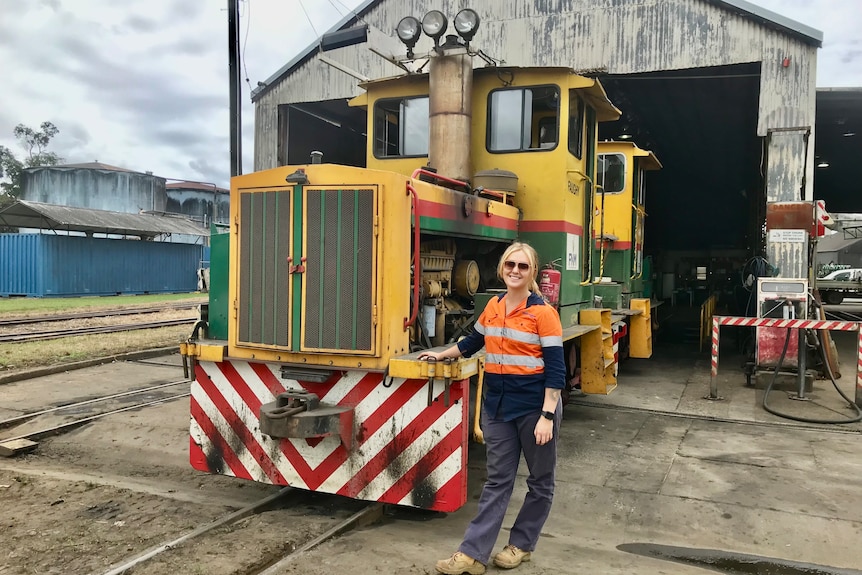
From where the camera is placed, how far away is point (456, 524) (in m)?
4.07

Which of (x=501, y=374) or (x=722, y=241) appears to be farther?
(x=722, y=241)

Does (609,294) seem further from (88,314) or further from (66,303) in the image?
(66,303)

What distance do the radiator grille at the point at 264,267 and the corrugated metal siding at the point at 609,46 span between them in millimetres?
9020

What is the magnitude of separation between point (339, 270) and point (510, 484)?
5.16 ft

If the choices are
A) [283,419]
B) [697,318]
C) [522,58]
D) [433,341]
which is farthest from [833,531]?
[697,318]

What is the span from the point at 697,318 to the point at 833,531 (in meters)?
12.3

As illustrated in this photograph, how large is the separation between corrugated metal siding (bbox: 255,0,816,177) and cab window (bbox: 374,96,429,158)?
6.94 m

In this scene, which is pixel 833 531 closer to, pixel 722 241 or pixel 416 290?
pixel 416 290

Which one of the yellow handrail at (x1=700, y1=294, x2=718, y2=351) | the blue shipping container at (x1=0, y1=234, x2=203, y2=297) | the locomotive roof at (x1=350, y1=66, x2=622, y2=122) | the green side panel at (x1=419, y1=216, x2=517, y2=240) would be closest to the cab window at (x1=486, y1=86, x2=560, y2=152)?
the locomotive roof at (x1=350, y1=66, x2=622, y2=122)

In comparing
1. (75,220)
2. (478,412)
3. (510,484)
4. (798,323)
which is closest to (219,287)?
(478,412)

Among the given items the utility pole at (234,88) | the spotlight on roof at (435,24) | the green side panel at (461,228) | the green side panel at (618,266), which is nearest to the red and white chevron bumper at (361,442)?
the green side panel at (461,228)

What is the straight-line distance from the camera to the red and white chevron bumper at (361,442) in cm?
379

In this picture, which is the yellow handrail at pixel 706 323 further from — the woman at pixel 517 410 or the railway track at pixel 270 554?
the woman at pixel 517 410

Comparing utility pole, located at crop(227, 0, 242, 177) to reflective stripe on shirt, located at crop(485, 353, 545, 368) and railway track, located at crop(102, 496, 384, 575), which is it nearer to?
railway track, located at crop(102, 496, 384, 575)
